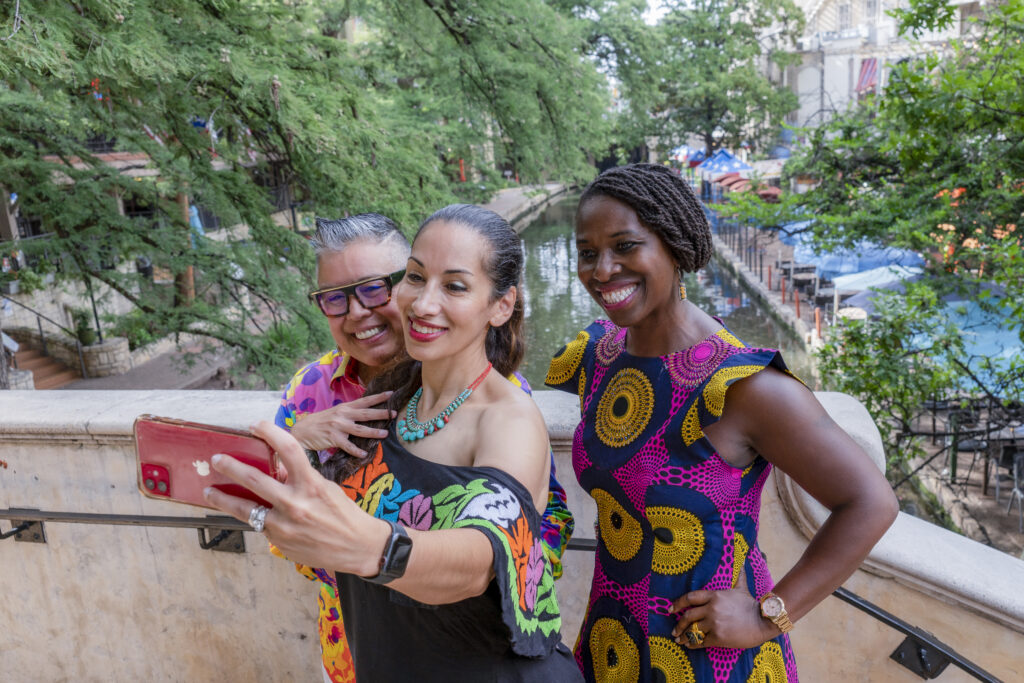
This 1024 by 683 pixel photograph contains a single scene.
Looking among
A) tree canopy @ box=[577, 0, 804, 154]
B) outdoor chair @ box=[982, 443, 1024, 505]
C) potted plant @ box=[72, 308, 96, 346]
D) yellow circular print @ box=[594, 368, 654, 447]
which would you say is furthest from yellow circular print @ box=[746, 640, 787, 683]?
tree canopy @ box=[577, 0, 804, 154]

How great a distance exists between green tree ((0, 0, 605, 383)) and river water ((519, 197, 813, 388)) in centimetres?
574

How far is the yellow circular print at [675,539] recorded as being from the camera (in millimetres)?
1589

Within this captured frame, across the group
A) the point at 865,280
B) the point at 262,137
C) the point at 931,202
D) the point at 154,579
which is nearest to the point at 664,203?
the point at 154,579

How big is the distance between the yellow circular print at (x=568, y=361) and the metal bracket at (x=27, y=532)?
2.01 metres

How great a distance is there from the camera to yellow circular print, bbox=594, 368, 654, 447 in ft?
5.46

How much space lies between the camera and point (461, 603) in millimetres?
1397

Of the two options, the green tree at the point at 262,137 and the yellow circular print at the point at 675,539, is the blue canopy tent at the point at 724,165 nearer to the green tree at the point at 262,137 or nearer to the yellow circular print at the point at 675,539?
the green tree at the point at 262,137

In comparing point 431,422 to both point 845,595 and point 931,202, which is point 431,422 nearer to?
point 845,595

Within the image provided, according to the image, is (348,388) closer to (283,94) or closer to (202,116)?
(283,94)

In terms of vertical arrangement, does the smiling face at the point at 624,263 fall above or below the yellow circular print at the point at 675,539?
above

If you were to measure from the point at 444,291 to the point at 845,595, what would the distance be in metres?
1.37

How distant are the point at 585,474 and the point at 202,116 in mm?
5711

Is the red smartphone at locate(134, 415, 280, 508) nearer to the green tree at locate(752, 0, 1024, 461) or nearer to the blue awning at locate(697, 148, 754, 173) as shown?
the green tree at locate(752, 0, 1024, 461)

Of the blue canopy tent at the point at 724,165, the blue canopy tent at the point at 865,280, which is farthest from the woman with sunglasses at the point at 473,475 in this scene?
the blue canopy tent at the point at 724,165
